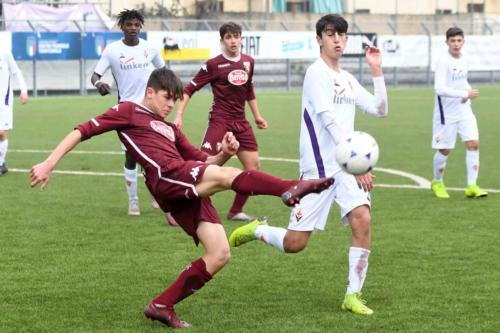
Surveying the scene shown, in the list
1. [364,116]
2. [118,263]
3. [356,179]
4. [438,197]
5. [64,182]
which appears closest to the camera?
[356,179]

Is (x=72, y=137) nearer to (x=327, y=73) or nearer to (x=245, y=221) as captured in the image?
(x=327, y=73)

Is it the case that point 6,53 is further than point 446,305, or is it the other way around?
point 6,53

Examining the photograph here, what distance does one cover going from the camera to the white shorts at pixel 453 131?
13680 mm

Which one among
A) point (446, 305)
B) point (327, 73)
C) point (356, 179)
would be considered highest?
point (327, 73)

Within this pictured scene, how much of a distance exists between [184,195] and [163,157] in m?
0.34

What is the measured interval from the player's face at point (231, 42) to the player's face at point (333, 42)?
13.4ft

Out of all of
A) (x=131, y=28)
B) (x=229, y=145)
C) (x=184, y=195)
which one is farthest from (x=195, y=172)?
(x=131, y=28)

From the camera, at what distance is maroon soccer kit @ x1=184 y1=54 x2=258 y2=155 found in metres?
11.9

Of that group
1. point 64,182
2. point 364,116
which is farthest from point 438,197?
point 364,116

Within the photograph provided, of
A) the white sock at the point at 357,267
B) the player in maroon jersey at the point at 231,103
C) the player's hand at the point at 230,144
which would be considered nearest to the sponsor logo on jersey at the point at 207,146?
the player in maroon jersey at the point at 231,103

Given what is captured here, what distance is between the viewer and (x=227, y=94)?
12008mm

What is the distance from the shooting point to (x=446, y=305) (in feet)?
24.8

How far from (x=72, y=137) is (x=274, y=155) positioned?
12.3 m

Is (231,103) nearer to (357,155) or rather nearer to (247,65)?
(247,65)
